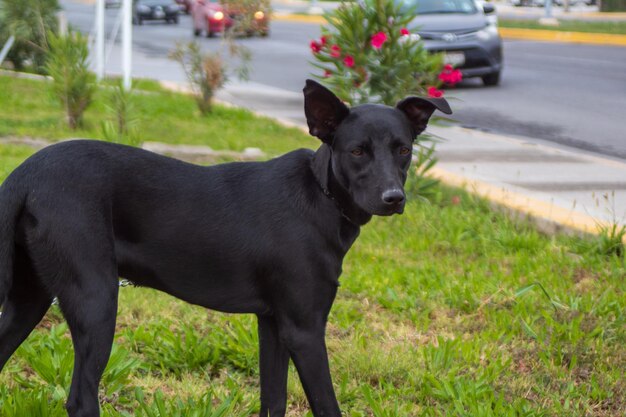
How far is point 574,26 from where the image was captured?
2823cm

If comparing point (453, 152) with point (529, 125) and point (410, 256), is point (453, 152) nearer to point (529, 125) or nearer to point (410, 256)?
point (529, 125)

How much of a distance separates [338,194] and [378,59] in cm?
440

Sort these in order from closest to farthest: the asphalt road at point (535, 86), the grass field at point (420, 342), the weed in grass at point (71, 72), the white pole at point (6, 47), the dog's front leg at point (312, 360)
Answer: the dog's front leg at point (312, 360) < the grass field at point (420, 342) < the weed in grass at point (71, 72) < the asphalt road at point (535, 86) < the white pole at point (6, 47)

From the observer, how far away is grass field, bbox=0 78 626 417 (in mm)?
4297

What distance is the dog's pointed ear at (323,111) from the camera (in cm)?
348

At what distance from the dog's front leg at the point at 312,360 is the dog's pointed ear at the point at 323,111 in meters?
0.65

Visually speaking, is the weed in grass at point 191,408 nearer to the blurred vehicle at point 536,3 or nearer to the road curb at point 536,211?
the road curb at point 536,211

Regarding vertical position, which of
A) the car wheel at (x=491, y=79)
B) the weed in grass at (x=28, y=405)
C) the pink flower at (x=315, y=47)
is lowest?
the car wheel at (x=491, y=79)

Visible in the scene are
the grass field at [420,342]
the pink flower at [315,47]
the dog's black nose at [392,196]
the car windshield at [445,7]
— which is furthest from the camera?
the car windshield at [445,7]

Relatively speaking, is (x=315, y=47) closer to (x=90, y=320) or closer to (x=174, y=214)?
(x=174, y=214)

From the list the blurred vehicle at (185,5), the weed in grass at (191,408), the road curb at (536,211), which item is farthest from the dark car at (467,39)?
the blurred vehicle at (185,5)

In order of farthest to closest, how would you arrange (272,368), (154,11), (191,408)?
(154,11), (191,408), (272,368)

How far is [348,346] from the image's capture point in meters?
4.88

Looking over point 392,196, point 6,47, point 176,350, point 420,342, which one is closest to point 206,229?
point 392,196
